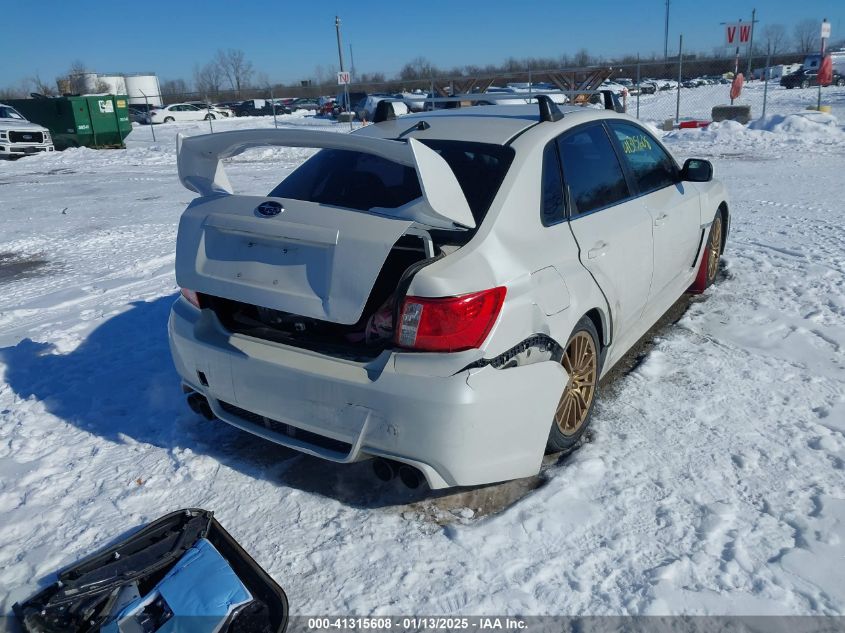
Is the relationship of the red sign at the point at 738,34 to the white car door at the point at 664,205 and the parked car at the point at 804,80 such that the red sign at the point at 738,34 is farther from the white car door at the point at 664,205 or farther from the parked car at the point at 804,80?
the parked car at the point at 804,80

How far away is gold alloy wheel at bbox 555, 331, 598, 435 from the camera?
128 inches

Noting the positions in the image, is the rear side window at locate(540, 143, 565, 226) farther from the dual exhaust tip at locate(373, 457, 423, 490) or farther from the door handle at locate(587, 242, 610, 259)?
the dual exhaust tip at locate(373, 457, 423, 490)

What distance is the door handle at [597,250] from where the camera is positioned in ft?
11.0

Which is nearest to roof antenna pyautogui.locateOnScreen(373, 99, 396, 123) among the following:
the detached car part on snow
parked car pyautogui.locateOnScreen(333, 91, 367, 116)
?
the detached car part on snow

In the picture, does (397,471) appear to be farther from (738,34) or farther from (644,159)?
(738,34)

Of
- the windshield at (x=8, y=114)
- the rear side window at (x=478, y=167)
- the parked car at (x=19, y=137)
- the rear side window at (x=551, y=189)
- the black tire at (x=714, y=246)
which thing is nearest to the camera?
the rear side window at (x=478, y=167)

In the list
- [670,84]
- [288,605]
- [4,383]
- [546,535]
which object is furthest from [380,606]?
[670,84]

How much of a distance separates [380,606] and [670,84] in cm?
5608

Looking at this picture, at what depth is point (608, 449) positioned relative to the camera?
3.39 m

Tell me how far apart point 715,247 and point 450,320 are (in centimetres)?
392

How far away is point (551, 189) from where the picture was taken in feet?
10.8

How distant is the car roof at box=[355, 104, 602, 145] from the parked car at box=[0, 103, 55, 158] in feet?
68.1

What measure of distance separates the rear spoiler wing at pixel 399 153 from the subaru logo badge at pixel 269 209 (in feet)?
0.89

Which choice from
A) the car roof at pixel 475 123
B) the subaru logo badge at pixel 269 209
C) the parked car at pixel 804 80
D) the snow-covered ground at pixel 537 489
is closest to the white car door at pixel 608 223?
the car roof at pixel 475 123
